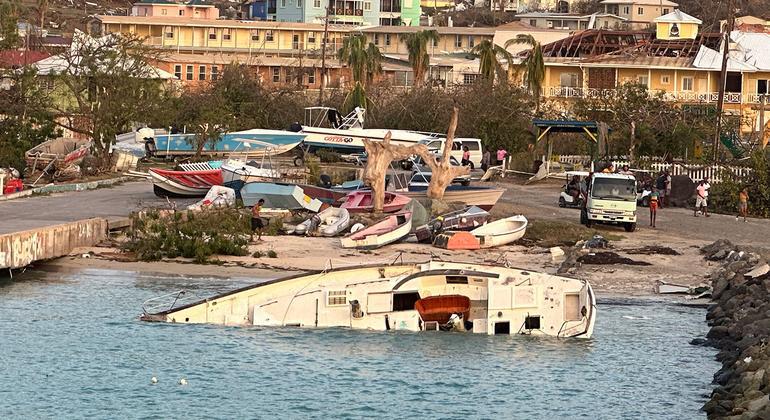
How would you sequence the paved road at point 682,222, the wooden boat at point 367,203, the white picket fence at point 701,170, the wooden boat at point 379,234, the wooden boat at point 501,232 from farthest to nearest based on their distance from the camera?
the white picket fence at point 701,170 < the wooden boat at point 367,203 < the paved road at point 682,222 < the wooden boat at point 501,232 < the wooden boat at point 379,234

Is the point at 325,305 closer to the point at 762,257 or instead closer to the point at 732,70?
the point at 762,257

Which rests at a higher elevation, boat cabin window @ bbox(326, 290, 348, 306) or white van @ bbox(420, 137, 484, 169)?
white van @ bbox(420, 137, 484, 169)

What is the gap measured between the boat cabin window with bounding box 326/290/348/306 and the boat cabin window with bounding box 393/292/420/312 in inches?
42.3

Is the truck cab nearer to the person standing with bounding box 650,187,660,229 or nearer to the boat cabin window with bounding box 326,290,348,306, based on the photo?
the person standing with bounding box 650,187,660,229

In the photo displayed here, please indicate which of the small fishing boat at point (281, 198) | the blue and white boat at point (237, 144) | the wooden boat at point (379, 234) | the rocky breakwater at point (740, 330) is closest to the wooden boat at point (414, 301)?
the rocky breakwater at point (740, 330)

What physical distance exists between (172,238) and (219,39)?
80.0m

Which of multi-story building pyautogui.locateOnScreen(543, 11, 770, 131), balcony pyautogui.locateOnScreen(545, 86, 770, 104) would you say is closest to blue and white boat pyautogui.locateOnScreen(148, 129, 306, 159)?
balcony pyautogui.locateOnScreen(545, 86, 770, 104)

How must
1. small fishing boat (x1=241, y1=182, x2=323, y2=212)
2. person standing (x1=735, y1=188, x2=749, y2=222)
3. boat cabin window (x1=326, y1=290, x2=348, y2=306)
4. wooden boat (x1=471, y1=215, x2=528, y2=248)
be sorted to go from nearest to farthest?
boat cabin window (x1=326, y1=290, x2=348, y2=306) → wooden boat (x1=471, y1=215, x2=528, y2=248) → small fishing boat (x1=241, y1=182, x2=323, y2=212) → person standing (x1=735, y1=188, x2=749, y2=222)

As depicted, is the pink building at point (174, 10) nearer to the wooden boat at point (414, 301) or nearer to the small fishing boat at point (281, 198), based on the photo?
the small fishing boat at point (281, 198)

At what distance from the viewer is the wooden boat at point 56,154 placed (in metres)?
59.0

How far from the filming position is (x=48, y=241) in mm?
40250

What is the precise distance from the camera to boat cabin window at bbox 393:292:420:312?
104ft

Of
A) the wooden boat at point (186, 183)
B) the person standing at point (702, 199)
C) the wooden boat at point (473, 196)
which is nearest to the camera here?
the wooden boat at point (473, 196)

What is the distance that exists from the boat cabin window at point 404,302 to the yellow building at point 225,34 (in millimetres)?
86962
